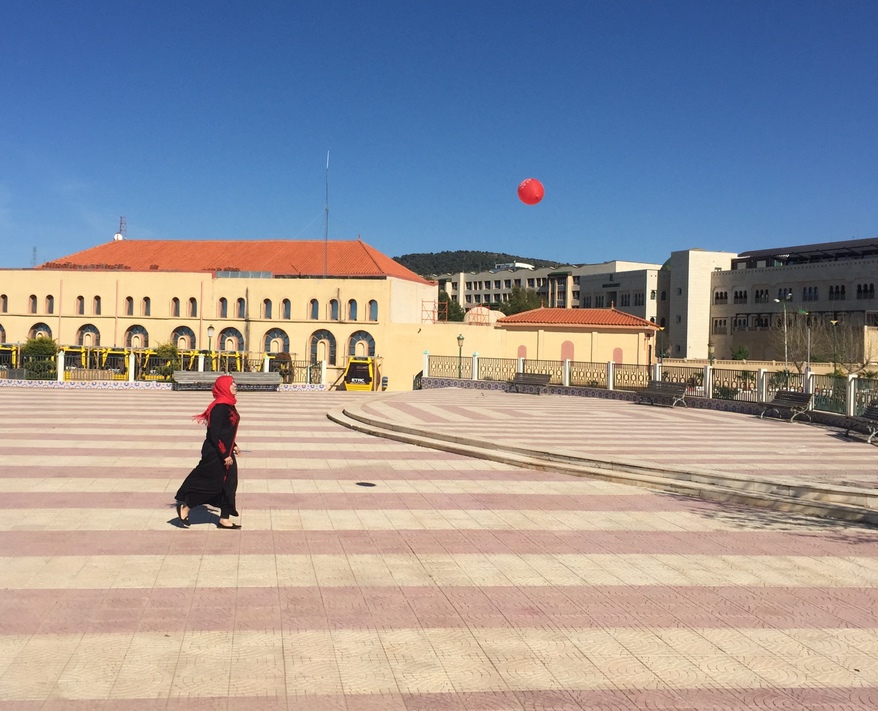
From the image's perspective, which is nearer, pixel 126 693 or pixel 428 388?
pixel 126 693

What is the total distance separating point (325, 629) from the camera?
5883 millimetres

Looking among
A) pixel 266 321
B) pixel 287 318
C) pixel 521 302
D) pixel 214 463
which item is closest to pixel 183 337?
pixel 266 321

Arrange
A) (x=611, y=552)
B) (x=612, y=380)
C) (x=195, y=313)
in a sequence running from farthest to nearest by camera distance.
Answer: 1. (x=195, y=313)
2. (x=612, y=380)
3. (x=611, y=552)

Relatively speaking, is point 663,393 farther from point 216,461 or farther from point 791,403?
point 216,461

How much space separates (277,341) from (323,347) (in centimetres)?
306

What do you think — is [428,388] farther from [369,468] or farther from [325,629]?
[325,629]

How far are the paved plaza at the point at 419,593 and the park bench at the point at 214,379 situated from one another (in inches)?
824

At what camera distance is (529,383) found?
3422 centimetres

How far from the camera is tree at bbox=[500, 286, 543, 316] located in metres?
107

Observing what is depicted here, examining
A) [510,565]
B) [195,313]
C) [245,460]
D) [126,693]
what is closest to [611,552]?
[510,565]

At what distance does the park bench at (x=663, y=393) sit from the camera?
27938 mm

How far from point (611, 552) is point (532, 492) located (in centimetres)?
335

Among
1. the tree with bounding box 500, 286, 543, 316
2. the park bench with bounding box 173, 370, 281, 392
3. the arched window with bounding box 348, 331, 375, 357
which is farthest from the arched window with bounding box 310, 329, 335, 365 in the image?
the tree with bounding box 500, 286, 543, 316

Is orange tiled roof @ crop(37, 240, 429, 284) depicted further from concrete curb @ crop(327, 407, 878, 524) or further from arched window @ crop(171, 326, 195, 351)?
concrete curb @ crop(327, 407, 878, 524)
